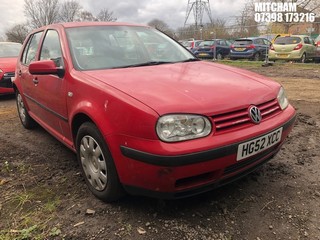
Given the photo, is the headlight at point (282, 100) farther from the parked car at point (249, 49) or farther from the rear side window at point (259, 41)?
the rear side window at point (259, 41)

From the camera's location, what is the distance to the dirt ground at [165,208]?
2236 mm

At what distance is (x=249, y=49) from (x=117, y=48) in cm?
1465

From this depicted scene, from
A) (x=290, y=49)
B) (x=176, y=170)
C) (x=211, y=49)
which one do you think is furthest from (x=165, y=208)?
(x=211, y=49)

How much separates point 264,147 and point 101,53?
1.75m

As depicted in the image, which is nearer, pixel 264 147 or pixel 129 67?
pixel 264 147

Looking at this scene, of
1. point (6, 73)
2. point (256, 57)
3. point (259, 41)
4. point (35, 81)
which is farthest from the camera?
A: point (259, 41)

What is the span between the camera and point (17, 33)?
151ft

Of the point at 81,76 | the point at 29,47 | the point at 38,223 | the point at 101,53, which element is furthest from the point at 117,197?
the point at 29,47

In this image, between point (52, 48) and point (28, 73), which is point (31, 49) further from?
point (52, 48)

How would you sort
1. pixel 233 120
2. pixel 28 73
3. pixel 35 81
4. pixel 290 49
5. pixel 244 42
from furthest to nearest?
pixel 244 42 → pixel 290 49 → pixel 28 73 → pixel 35 81 → pixel 233 120

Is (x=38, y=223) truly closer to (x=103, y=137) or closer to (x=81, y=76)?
(x=103, y=137)

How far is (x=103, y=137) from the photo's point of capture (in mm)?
2322

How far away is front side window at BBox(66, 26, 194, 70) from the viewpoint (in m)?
2.97

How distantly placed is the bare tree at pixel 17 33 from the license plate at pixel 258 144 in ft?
158
